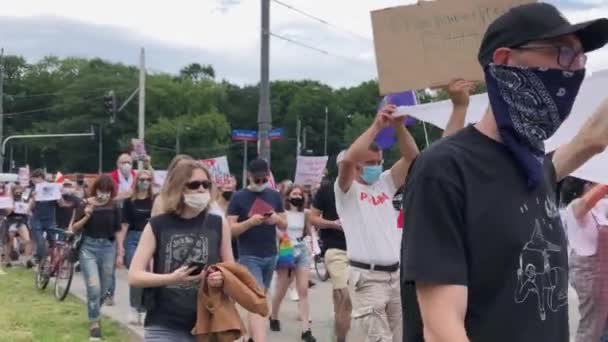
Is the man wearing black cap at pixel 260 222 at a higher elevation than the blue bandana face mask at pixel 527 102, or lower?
lower

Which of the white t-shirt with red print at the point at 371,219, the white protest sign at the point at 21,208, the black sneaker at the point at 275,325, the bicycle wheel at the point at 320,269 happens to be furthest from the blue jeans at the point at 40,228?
the white t-shirt with red print at the point at 371,219

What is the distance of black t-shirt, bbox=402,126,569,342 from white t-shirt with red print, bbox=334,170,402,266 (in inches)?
179

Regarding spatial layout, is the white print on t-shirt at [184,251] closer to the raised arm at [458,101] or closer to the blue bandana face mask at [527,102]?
the raised arm at [458,101]

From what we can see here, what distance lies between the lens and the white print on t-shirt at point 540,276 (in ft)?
7.41

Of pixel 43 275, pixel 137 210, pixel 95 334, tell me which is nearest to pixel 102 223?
pixel 137 210

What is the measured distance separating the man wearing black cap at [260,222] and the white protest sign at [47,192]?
376 inches

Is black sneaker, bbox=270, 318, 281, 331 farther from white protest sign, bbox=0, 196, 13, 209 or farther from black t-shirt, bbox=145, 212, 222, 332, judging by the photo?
white protest sign, bbox=0, 196, 13, 209

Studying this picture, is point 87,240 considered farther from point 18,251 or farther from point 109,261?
point 18,251

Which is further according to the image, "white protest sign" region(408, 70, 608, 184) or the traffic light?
the traffic light

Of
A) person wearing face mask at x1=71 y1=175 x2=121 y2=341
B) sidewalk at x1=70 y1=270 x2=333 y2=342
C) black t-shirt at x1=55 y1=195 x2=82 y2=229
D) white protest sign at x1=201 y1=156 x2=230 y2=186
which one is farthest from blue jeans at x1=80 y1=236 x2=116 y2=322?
black t-shirt at x1=55 y1=195 x2=82 y2=229

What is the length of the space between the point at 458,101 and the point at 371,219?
3.15 m

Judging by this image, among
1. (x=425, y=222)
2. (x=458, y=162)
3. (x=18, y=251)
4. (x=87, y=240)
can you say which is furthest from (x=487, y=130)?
(x=18, y=251)

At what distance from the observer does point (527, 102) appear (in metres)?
2.32

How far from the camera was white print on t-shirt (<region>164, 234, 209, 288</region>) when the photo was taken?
5203 mm
